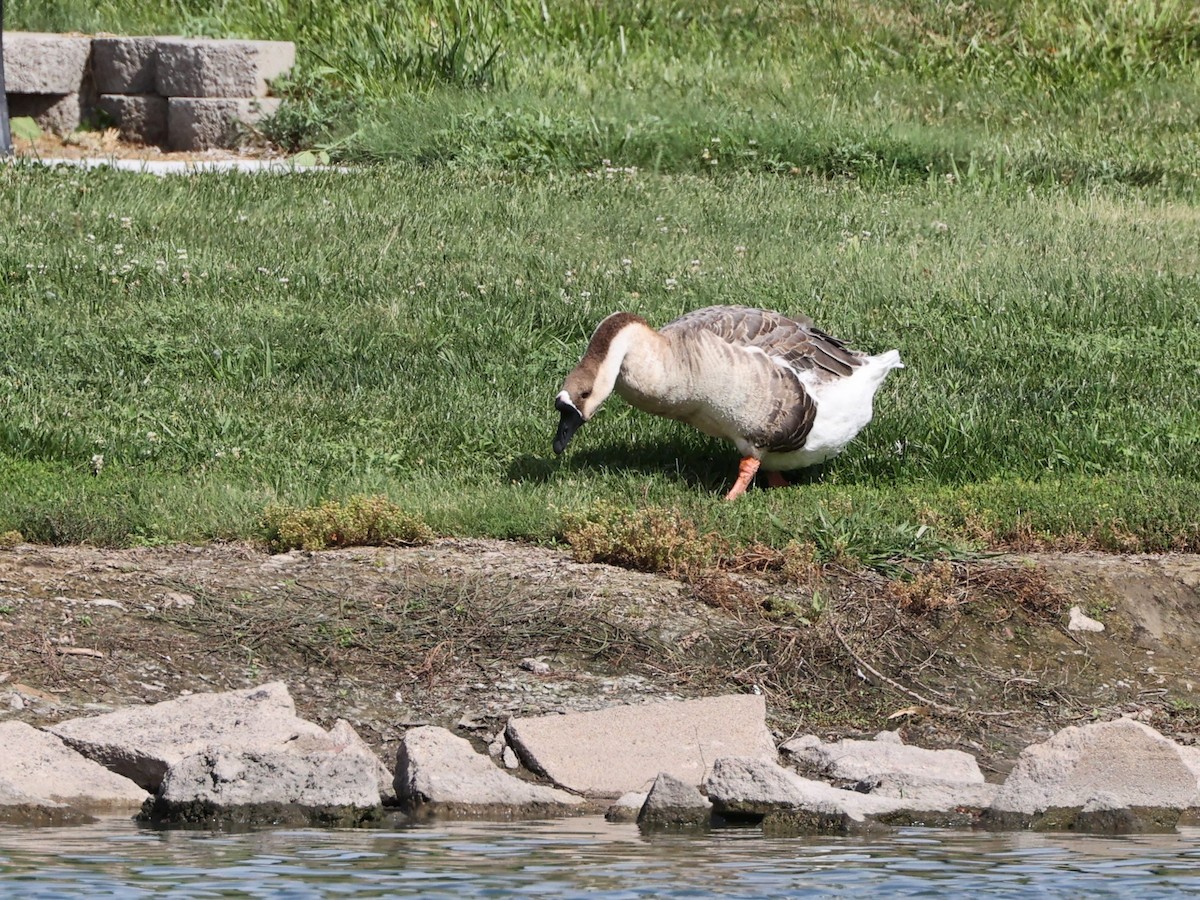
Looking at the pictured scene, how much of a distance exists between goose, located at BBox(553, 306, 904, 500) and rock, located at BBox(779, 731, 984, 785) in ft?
7.03

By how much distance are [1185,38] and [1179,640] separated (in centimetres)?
1242

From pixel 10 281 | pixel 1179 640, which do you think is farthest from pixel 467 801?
pixel 10 281

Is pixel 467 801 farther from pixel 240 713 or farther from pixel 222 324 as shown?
pixel 222 324

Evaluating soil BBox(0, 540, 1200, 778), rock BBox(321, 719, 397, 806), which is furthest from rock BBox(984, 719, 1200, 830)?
rock BBox(321, 719, 397, 806)

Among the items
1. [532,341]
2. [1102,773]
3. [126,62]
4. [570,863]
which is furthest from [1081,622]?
[126,62]

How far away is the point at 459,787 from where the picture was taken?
523 centimetres

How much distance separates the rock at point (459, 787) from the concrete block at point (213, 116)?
11174 millimetres

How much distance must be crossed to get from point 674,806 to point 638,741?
64 cm

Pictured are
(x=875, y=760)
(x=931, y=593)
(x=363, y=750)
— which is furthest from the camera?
(x=931, y=593)

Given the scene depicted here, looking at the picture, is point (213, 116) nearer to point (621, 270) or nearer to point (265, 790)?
point (621, 270)

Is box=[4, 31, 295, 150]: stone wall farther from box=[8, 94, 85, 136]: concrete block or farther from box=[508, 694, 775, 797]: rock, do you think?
box=[508, 694, 775, 797]: rock

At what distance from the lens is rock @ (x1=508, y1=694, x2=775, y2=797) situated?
5.53 m

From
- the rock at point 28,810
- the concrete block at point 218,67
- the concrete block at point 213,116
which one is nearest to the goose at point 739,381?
the rock at point 28,810

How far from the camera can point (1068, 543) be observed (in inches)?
299
